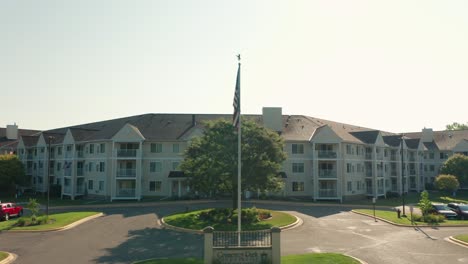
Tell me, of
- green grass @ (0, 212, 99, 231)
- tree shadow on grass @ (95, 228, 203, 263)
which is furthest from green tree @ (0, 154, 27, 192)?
tree shadow on grass @ (95, 228, 203, 263)

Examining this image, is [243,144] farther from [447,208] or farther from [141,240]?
[447,208]

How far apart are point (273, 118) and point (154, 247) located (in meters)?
36.1

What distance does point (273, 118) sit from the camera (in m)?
55.6

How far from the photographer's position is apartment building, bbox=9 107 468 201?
50.2 m

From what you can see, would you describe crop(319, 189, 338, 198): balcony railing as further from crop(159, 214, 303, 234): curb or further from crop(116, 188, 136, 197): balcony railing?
crop(116, 188, 136, 197): balcony railing

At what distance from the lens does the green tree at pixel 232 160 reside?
31.8m

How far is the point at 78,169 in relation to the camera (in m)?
54.9

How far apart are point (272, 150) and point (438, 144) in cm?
5651

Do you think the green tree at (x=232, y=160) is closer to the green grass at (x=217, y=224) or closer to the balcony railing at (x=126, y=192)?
the green grass at (x=217, y=224)

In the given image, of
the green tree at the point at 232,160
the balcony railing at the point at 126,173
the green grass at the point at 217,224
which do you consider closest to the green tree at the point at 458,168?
the green tree at the point at 232,160

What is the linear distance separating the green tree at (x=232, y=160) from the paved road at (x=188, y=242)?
5.22 m

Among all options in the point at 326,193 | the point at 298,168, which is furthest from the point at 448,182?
the point at 298,168

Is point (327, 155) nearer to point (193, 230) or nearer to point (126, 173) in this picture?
point (126, 173)

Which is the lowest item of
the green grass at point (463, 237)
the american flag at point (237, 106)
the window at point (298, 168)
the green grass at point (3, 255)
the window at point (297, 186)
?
the green grass at point (463, 237)
